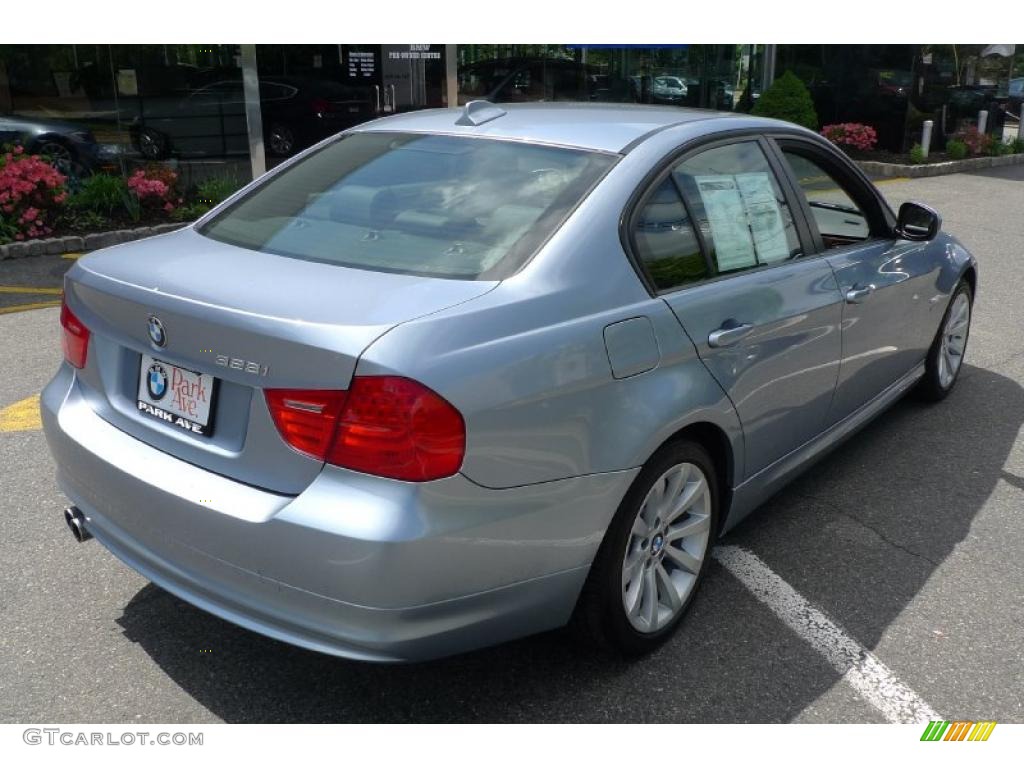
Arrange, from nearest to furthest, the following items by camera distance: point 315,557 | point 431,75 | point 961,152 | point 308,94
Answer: point 315,557, point 308,94, point 431,75, point 961,152

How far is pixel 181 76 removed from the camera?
12.3 metres

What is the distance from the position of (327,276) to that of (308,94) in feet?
37.7

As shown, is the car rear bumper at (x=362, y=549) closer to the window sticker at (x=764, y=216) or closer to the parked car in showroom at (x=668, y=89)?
the window sticker at (x=764, y=216)

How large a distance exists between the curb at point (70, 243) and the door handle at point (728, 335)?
714cm

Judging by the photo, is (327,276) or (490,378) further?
(327,276)

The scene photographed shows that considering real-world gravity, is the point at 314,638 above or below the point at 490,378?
below

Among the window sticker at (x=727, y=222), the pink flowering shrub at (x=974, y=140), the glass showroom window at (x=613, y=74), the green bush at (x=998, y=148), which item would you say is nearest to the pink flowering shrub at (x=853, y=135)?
the glass showroom window at (x=613, y=74)

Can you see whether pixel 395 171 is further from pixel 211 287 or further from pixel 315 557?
pixel 315 557

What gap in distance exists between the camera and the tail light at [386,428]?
2.33 m

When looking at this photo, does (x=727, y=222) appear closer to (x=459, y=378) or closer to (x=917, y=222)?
(x=459, y=378)

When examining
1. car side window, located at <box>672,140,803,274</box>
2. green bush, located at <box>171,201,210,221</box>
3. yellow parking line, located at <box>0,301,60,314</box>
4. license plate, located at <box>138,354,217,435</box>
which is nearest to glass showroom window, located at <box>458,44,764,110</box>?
green bush, located at <box>171,201,210,221</box>

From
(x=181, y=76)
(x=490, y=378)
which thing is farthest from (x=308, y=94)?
(x=490, y=378)

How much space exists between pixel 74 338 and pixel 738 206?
2.23 metres

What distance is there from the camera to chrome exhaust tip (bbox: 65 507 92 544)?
3.03 m
